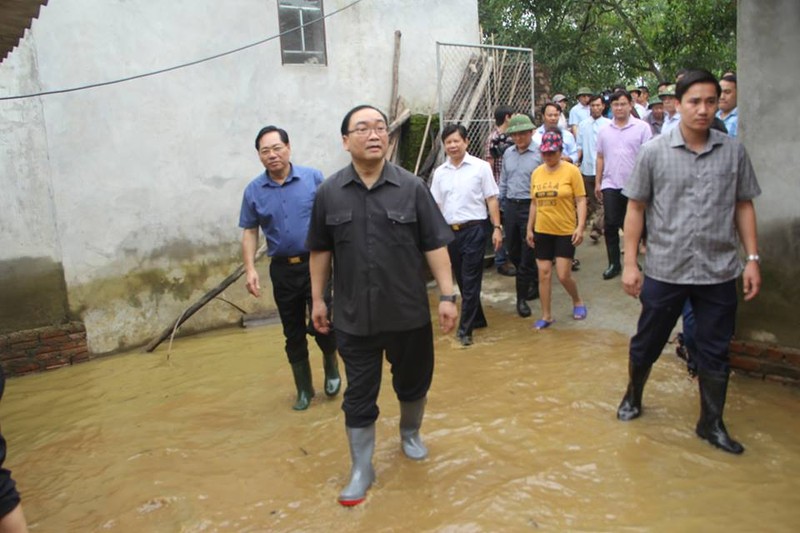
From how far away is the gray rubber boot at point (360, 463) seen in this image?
11.3ft

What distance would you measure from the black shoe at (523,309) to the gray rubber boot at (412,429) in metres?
3.22

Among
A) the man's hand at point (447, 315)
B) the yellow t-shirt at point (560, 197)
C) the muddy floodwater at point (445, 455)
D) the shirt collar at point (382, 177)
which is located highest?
the shirt collar at point (382, 177)

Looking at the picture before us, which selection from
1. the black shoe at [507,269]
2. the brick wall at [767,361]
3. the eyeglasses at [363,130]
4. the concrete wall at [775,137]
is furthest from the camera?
the black shoe at [507,269]

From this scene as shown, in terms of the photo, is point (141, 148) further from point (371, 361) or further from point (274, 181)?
point (371, 361)

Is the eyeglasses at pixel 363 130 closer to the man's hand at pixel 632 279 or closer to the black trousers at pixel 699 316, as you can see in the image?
the man's hand at pixel 632 279

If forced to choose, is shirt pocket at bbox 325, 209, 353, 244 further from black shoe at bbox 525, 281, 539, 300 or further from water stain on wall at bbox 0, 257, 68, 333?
water stain on wall at bbox 0, 257, 68, 333

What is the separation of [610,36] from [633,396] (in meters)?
15.0

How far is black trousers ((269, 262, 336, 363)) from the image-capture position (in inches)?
182

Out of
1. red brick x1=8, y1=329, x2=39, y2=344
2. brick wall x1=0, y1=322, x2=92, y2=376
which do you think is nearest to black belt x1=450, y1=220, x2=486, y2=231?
brick wall x1=0, y1=322, x2=92, y2=376

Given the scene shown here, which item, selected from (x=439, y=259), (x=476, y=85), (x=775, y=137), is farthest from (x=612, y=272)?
(x=439, y=259)

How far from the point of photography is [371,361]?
3.52 m

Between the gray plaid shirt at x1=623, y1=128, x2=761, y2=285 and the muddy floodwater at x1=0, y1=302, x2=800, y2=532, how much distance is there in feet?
3.38

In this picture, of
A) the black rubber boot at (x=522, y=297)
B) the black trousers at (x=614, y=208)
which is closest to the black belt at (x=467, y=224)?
the black rubber boot at (x=522, y=297)

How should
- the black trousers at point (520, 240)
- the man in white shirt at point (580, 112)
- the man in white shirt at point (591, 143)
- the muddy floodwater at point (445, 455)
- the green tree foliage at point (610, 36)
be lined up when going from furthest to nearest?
the green tree foliage at point (610, 36) → the man in white shirt at point (580, 112) → the man in white shirt at point (591, 143) → the black trousers at point (520, 240) → the muddy floodwater at point (445, 455)
